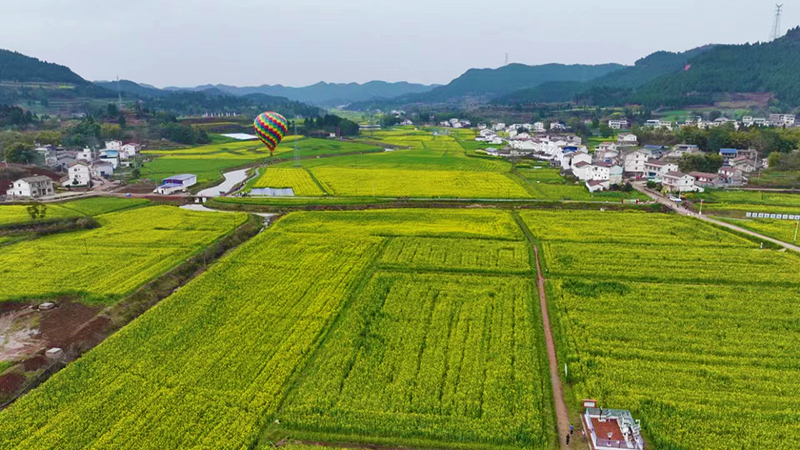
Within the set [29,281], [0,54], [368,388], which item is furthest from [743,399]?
[0,54]

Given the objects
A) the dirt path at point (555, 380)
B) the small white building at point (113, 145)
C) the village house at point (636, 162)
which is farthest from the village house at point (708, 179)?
the small white building at point (113, 145)

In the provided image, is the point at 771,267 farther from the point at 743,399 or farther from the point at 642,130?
the point at 642,130

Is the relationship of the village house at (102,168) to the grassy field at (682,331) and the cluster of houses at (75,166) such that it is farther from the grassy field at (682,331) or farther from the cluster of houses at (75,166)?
the grassy field at (682,331)

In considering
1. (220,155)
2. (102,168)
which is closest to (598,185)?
(102,168)

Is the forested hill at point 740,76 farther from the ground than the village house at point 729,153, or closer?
farther from the ground

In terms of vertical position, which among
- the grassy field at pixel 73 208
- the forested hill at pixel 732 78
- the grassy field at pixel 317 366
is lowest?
the grassy field at pixel 317 366
